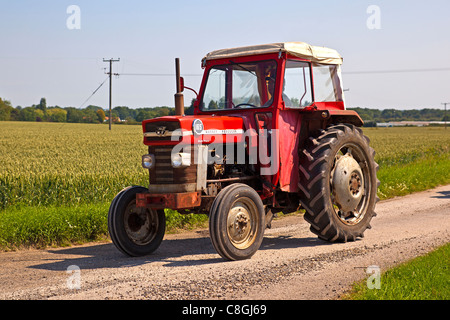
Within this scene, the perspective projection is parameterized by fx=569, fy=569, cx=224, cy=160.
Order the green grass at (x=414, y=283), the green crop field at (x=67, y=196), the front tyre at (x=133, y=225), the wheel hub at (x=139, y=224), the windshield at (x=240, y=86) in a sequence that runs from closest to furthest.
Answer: the green grass at (x=414, y=283) → the front tyre at (x=133, y=225) → the wheel hub at (x=139, y=224) → the windshield at (x=240, y=86) → the green crop field at (x=67, y=196)

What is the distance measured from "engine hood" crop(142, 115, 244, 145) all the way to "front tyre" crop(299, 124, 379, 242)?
122 centimetres

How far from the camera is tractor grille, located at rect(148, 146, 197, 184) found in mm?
7090

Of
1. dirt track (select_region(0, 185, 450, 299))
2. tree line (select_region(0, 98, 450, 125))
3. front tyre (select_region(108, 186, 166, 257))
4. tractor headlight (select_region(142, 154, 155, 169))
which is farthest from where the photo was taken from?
tree line (select_region(0, 98, 450, 125))

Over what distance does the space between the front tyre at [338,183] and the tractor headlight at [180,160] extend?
71.0 inches

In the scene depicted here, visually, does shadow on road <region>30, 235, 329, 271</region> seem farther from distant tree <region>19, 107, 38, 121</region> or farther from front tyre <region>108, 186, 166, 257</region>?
distant tree <region>19, 107, 38, 121</region>

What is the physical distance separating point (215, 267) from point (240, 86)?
2854 mm

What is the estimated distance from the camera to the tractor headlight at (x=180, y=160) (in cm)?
698

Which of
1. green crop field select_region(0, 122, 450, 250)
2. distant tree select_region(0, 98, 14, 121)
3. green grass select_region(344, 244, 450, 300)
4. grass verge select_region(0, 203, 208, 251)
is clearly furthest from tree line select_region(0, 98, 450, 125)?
green grass select_region(344, 244, 450, 300)

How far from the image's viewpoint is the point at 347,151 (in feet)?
28.9

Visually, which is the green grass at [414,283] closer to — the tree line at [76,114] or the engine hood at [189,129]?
the engine hood at [189,129]

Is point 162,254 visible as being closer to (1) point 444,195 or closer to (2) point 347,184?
(2) point 347,184

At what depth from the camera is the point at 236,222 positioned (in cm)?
698

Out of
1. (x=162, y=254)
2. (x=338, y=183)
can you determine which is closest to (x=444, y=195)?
(x=338, y=183)

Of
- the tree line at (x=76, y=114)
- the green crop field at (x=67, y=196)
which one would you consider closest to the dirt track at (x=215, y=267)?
the green crop field at (x=67, y=196)
